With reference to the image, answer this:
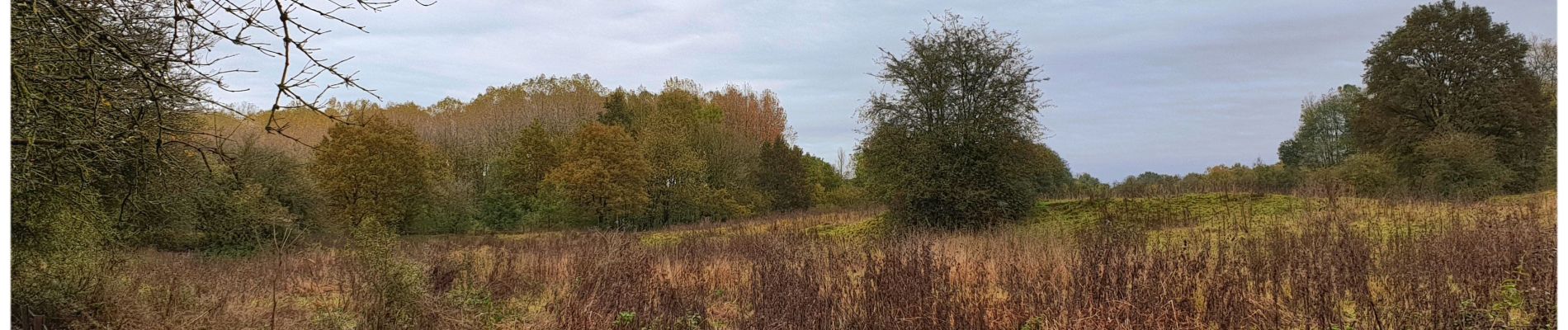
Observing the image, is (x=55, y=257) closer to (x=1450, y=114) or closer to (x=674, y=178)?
(x=674, y=178)

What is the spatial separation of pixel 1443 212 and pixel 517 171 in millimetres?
34648

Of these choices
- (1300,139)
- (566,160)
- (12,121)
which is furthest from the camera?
(1300,139)

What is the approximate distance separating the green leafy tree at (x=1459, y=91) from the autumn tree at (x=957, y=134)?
14.3 m

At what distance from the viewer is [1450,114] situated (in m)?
26.4

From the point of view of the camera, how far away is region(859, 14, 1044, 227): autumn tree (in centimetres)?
1962

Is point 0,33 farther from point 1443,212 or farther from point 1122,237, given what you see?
point 1443,212

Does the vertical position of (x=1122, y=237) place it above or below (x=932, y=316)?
above

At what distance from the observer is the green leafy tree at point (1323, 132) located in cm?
3988

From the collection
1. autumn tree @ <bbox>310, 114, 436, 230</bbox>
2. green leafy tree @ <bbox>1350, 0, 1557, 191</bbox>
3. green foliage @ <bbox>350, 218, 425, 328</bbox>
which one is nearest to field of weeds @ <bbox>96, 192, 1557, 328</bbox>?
green foliage @ <bbox>350, 218, 425, 328</bbox>

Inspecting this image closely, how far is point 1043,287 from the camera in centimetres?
542

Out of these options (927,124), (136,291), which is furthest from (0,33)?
(927,124)

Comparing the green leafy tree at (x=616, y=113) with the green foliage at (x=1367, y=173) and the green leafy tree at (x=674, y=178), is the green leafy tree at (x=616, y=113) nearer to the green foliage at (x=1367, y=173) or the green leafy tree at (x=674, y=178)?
the green leafy tree at (x=674, y=178)

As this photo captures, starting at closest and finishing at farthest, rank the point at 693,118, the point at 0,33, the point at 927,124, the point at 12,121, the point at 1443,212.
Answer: the point at 0,33 < the point at 12,121 < the point at 1443,212 < the point at 927,124 < the point at 693,118

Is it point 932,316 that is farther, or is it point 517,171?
point 517,171
